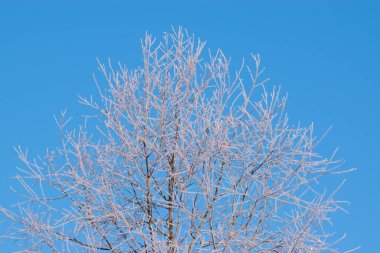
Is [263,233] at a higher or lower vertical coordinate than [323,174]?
lower

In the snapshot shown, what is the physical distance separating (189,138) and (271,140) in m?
0.90

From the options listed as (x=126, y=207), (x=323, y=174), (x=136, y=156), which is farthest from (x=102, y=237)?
(x=323, y=174)

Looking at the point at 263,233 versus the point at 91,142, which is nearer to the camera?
the point at 263,233

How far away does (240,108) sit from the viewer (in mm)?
8125

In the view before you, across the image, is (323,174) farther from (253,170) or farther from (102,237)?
(102,237)

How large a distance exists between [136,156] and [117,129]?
410mm

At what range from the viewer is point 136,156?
26.8ft

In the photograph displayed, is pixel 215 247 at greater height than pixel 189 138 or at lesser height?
lesser

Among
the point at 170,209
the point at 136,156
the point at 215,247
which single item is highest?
the point at 136,156

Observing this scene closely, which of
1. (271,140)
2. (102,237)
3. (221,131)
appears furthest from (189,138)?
(102,237)

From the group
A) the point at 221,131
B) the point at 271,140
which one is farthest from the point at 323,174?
the point at 221,131

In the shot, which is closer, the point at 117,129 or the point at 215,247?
the point at 215,247

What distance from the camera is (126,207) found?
811 cm

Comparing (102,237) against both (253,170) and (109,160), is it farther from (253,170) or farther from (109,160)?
(253,170)
